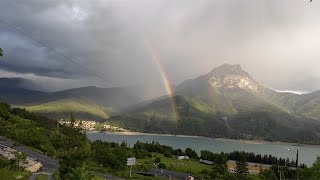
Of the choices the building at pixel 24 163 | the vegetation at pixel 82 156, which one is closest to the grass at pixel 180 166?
the vegetation at pixel 82 156

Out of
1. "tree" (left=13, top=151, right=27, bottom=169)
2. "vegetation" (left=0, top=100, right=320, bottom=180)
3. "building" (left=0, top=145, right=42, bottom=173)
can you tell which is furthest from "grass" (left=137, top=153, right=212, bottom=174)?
"tree" (left=13, top=151, right=27, bottom=169)

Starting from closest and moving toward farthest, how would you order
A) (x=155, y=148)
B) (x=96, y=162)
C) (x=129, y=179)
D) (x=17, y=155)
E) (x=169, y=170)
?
1. (x=17, y=155)
2. (x=129, y=179)
3. (x=96, y=162)
4. (x=169, y=170)
5. (x=155, y=148)

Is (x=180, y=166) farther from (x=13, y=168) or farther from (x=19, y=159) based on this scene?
(x=13, y=168)

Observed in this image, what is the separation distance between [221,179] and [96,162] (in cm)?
3502

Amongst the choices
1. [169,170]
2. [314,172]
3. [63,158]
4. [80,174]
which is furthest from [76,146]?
[169,170]

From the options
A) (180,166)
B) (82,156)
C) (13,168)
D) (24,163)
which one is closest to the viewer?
(82,156)

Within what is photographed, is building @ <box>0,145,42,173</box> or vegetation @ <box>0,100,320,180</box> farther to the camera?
building @ <box>0,145,42,173</box>

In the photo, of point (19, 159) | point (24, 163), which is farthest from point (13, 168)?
point (24, 163)

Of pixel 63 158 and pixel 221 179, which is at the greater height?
pixel 63 158

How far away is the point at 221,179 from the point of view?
339ft

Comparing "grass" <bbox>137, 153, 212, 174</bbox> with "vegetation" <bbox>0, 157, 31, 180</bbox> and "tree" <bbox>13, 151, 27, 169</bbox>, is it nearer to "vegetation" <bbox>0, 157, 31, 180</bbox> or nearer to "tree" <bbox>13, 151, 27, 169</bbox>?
"tree" <bbox>13, 151, 27, 169</bbox>

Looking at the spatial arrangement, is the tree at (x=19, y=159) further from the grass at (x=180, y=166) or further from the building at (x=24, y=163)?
the grass at (x=180, y=166)

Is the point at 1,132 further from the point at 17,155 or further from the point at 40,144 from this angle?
the point at 40,144

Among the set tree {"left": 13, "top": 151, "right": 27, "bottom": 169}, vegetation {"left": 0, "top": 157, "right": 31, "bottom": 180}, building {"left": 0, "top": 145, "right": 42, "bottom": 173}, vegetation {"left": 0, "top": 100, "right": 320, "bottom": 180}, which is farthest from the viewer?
building {"left": 0, "top": 145, "right": 42, "bottom": 173}
